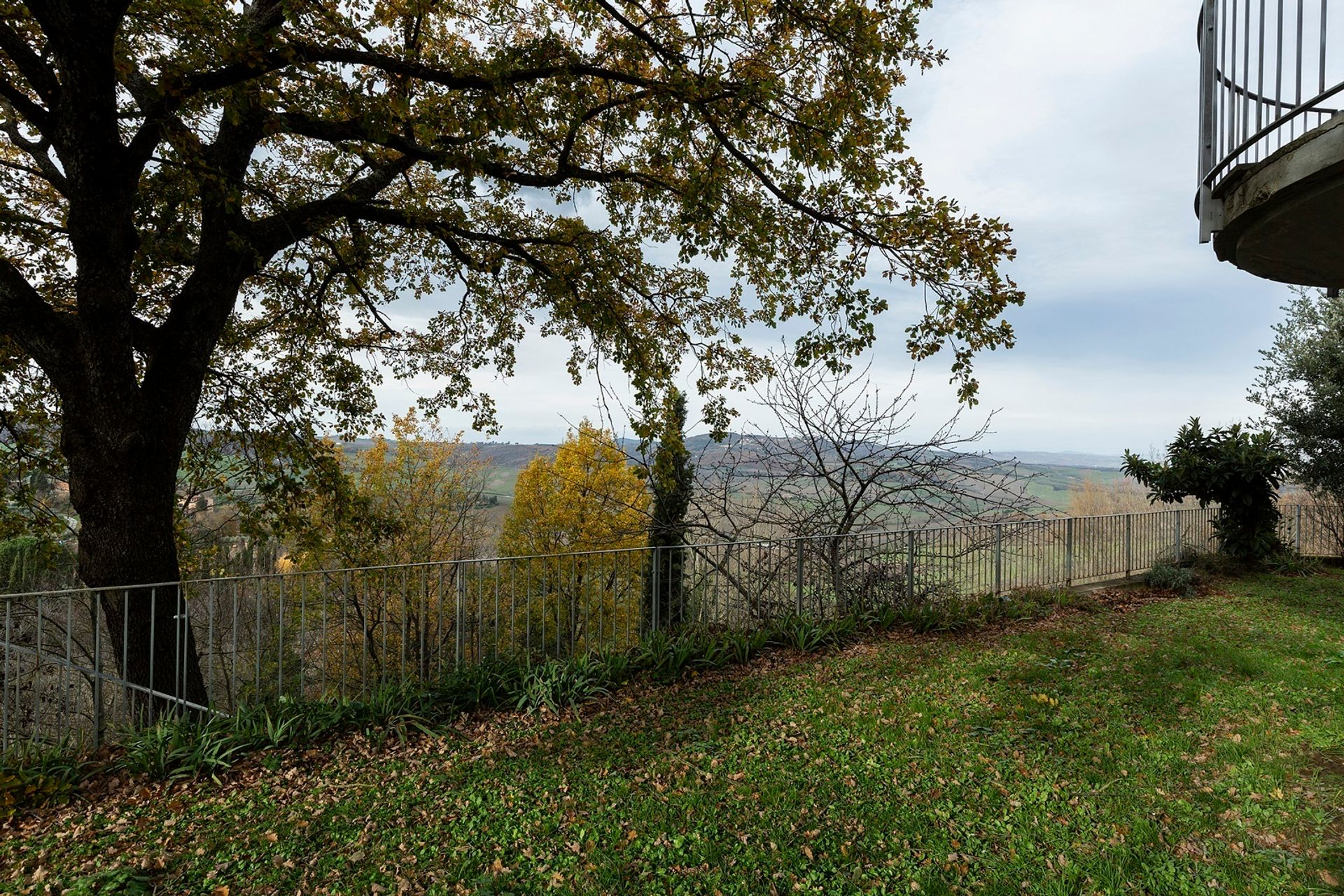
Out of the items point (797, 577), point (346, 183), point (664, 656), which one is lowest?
point (664, 656)

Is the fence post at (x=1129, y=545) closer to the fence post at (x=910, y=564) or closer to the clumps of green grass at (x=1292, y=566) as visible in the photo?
the clumps of green grass at (x=1292, y=566)

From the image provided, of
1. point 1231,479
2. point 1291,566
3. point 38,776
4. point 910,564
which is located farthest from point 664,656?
point 1291,566

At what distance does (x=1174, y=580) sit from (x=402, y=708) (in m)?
13.0

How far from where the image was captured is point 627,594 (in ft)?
27.6

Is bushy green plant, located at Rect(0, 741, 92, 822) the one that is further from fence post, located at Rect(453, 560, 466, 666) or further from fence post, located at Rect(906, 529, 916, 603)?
fence post, located at Rect(906, 529, 916, 603)

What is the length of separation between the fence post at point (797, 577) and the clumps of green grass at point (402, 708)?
34cm

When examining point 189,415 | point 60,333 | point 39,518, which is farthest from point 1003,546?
point 39,518

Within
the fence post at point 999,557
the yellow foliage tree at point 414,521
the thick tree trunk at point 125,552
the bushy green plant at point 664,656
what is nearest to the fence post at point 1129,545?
the fence post at point 999,557

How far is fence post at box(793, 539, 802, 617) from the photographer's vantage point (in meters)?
8.63

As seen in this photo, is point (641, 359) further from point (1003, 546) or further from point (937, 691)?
point (1003, 546)

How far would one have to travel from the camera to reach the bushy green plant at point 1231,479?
13062mm

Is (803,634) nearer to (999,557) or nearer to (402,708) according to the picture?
(402,708)

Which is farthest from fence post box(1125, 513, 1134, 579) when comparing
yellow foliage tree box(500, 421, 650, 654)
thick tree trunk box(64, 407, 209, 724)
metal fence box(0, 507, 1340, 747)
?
thick tree trunk box(64, 407, 209, 724)

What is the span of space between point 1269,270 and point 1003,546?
6.81 m
